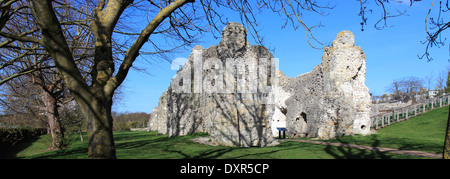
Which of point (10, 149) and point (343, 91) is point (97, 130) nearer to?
point (343, 91)

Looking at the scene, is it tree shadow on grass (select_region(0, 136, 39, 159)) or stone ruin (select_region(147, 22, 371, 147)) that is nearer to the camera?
stone ruin (select_region(147, 22, 371, 147))

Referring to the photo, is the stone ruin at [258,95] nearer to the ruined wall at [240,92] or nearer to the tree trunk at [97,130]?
the ruined wall at [240,92]

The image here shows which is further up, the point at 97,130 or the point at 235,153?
the point at 97,130

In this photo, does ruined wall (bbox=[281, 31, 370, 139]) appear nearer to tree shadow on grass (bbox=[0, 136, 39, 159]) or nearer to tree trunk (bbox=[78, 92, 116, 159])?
tree trunk (bbox=[78, 92, 116, 159])

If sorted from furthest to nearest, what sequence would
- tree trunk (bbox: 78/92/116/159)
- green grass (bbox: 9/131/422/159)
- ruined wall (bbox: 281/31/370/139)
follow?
ruined wall (bbox: 281/31/370/139)
green grass (bbox: 9/131/422/159)
tree trunk (bbox: 78/92/116/159)

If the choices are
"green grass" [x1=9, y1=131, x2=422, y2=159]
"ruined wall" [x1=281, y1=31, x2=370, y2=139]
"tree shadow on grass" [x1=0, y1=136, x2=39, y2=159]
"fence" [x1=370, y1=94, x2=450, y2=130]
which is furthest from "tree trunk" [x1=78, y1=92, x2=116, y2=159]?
"fence" [x1=370, y1=94, x2=450, y2=130]

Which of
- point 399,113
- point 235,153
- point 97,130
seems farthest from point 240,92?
point 399,113

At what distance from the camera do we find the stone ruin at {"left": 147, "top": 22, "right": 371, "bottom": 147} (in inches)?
449

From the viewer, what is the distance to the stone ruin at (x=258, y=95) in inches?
449

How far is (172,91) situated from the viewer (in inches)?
781

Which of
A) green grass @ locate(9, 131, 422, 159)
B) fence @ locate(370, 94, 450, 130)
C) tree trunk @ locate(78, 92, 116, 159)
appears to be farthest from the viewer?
fence @ locate(370, 94, 450, 130)

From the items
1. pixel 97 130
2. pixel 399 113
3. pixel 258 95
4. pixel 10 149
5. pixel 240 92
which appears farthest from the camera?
pixel 399 113

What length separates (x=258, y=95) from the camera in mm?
11523
